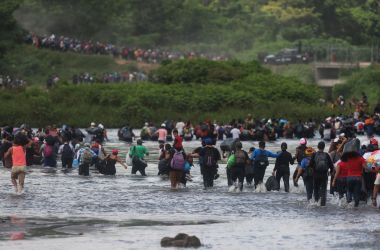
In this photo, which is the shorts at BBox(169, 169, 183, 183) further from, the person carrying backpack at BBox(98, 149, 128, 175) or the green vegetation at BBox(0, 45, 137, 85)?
the green vegetation at BBox(0, 45, 137, 85)

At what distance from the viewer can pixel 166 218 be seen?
28.0 meters

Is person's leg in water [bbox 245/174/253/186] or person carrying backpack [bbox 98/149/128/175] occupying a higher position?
person carrying backpack [bbox 98/149/128/175]

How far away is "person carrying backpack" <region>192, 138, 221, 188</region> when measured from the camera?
34.5 meters

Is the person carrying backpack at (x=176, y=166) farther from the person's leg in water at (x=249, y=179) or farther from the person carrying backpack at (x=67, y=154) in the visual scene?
the person carrying backpack at (x=67, y=154)

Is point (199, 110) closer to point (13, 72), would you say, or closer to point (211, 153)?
point (13, 72)

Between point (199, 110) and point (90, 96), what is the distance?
20.0 ft

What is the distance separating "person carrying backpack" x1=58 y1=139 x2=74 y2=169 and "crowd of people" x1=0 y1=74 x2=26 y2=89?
37.9 meters

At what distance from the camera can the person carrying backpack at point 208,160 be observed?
34500 millimetres

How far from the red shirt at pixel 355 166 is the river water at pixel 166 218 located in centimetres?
82

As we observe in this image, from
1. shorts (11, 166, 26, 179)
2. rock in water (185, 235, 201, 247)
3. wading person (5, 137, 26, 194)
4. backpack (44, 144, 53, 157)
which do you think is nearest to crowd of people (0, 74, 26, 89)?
backpack (44, 144, 53, 157)

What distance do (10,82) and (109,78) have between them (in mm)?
8236

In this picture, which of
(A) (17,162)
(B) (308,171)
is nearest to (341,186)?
(B) (308,171)

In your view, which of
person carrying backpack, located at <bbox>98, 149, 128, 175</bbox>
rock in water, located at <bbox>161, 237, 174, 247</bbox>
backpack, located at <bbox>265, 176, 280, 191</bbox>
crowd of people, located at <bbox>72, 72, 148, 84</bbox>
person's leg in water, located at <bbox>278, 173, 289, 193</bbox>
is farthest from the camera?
crowd of people, located at <bbox>72, 72, 148, 84</bbox>

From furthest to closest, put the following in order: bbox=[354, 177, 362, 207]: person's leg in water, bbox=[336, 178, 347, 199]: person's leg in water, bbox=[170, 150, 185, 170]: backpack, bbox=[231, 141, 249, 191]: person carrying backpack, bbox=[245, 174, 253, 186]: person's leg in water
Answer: bbox=[245, 174, 253, 186]: person's leg in water, bbox=[170, 150, 185, 170]: backpack, bbox=[231, 141, 249, 191]: person carrying backpack, bbox=[336, 178, 347, 199]: person's leg in water, bbox=[354, 177, 362, 207]: person's leg in water
